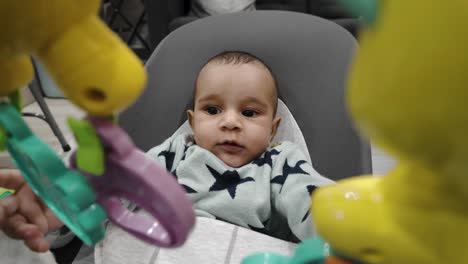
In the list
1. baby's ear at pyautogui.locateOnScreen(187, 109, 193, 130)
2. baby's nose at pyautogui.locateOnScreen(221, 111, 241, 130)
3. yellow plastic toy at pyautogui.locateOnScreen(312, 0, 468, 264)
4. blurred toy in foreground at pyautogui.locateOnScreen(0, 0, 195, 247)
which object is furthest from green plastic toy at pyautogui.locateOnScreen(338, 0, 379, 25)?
baby's ear at pyautogui.locateOnScreen(187, 109, 193, 130)

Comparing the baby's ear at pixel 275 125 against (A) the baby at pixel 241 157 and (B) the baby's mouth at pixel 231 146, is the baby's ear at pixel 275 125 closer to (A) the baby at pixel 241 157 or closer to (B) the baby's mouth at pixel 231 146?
(A) the baby at pixel 241 157

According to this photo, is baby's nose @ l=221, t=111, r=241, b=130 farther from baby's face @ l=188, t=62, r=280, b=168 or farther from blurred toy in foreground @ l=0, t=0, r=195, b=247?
blurred toy in foreground @ l=0, t=0, r=195, b=247

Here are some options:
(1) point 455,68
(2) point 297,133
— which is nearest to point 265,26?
(2) point 297,133

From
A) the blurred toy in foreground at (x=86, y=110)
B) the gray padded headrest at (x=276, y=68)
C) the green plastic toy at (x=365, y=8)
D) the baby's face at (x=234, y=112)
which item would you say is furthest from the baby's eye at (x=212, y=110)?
the green plastic toy at (x=365, y=8)

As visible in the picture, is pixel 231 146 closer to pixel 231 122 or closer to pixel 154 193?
pixel 231 122

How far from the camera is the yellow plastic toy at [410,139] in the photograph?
0.17 meters

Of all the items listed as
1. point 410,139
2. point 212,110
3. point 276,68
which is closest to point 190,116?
point 212,110

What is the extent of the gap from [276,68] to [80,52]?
86 cm

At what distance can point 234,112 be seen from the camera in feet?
3.19

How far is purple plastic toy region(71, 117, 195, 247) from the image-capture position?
27cm

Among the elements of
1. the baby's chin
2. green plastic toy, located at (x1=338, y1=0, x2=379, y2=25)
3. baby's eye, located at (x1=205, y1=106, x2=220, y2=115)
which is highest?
green plastic toy, located at (x1=338, y1=0, x2=379, y2=25)

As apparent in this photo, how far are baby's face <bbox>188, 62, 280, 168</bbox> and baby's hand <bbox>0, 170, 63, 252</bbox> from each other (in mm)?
441

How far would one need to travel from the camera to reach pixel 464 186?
0.68 feet

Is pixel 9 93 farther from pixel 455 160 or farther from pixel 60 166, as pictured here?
pixel 455 160
